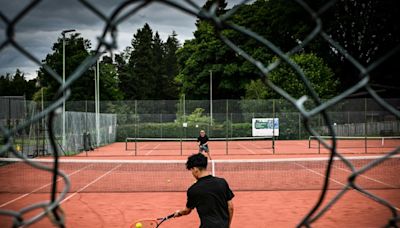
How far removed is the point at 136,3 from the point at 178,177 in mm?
12508

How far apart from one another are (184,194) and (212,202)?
20.9ft

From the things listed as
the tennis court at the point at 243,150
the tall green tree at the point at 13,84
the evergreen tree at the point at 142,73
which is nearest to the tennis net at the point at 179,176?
the tennis court at the point at 243,150

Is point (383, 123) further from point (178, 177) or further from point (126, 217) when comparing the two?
point (126, 217)

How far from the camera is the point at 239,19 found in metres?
44.2

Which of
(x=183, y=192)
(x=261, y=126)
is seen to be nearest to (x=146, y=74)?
(x=261, y=126)

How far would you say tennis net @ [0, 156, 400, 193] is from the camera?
11102 millimetres

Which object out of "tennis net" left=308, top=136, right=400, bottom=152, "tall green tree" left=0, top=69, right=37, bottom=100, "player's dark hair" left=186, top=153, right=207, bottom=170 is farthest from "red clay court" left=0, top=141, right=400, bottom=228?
"tennis net" left=308, top=136, right=400, bottom=152

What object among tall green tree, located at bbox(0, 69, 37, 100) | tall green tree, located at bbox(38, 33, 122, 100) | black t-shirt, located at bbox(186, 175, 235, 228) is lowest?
black t-shirt, located at bbox(186, 175, 235, 228)

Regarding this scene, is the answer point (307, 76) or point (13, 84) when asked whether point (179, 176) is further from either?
point (13, 84)

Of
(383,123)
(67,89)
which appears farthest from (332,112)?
(67,89)

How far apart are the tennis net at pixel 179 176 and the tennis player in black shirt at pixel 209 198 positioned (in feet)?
21.2

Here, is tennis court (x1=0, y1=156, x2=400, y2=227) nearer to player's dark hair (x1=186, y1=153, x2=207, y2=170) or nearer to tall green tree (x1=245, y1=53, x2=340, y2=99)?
player's dark hair (x1=186, y1=153, x2=207, y2=170)

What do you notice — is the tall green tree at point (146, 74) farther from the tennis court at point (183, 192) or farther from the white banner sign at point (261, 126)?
the tennis court at point (183, 192)

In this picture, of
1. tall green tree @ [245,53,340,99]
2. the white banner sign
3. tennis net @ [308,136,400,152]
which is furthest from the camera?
tall green tree @ [245,53,340,99]
